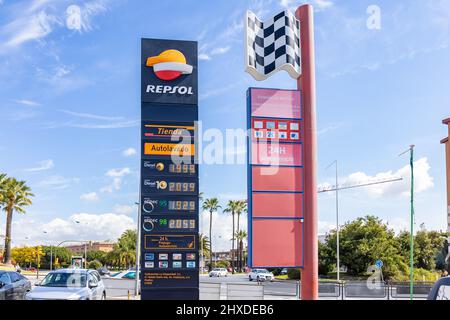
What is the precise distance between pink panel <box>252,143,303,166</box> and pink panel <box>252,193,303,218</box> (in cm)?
58

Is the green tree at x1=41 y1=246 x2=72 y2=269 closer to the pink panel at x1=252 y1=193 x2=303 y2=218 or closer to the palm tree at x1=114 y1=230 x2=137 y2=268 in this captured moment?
the palm tree at x1=114 y1=230 x2=137 y2=268

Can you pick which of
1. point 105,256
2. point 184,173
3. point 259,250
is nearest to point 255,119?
point 259,250

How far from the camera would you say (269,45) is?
6.98 meters

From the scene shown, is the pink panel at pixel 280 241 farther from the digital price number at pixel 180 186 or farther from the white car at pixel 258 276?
the white car at pixel 258 276

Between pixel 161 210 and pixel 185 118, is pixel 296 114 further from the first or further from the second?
pixel 161 210

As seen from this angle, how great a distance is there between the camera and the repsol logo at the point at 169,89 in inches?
426

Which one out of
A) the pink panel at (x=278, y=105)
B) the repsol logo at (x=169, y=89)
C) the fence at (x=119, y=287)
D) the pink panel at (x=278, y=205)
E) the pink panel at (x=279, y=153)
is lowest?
the fence at (x=119, y=287)

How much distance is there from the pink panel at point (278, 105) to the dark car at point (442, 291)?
659 centimetres

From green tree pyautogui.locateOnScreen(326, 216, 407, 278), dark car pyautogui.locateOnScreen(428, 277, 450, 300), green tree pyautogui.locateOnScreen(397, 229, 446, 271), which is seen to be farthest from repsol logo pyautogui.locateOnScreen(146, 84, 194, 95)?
green tree pyautogui.locateOnScreen(397, 229, 446, 271)

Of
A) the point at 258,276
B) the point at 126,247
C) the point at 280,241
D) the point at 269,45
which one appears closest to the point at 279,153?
the point at 280,241

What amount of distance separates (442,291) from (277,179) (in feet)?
21.4

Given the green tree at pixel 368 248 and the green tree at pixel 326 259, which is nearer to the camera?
the green tree at pixel 368 248

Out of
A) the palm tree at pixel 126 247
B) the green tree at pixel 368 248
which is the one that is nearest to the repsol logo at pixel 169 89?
the green tree at pixel 368 248
